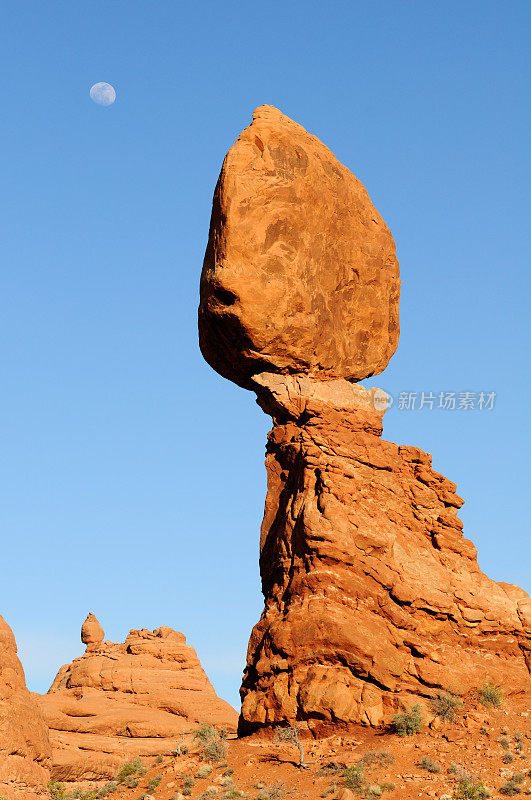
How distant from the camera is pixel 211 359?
22.2 meters

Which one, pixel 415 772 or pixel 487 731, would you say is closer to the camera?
pixel 415 772

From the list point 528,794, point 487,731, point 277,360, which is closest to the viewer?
point 528,794

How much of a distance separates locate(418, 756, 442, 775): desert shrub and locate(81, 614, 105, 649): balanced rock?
4585cm

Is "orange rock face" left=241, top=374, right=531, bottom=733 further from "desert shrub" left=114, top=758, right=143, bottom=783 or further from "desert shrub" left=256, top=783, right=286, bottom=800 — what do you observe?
"desert shrub" left=114, top=758, right=143, bottom=783

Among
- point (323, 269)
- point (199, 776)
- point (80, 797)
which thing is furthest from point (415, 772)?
point (323, 269)

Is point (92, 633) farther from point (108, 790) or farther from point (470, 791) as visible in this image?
point (470, 791)

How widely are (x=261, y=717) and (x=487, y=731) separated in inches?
182

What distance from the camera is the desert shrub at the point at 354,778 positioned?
16.2 meters

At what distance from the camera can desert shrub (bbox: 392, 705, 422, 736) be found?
17.7m

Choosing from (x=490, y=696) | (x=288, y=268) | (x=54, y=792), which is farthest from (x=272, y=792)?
(x=288, y=268)

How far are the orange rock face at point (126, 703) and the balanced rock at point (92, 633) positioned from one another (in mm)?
215

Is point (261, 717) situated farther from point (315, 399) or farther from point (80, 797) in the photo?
point (315, 399)

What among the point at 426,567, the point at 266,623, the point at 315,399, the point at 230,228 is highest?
the point at 230,228

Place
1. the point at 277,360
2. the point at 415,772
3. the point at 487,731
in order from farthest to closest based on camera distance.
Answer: the point at 277,360 → the point at 487,731 → the point at 415,772
